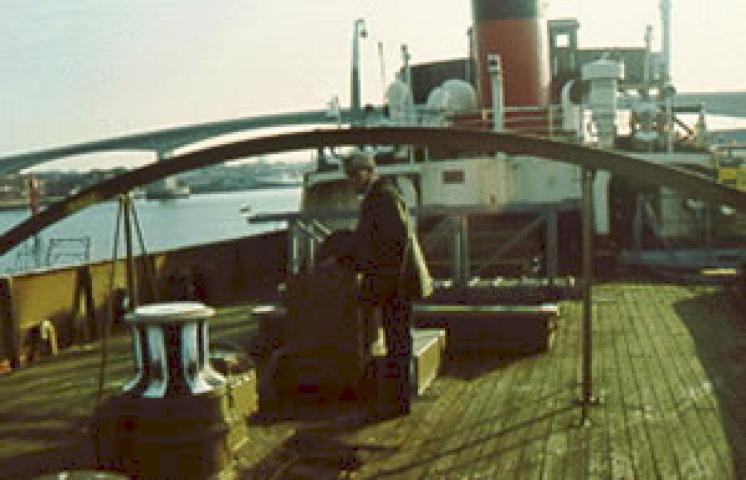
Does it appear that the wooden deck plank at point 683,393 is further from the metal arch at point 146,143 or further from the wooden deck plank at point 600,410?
the metal arch at point 146,143

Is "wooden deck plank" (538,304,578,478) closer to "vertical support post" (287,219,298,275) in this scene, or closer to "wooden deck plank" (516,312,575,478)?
"wooden deck plank" (516,312,575,478)

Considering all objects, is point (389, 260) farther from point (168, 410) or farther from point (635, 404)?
point (635, 404)

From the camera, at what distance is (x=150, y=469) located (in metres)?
4.59

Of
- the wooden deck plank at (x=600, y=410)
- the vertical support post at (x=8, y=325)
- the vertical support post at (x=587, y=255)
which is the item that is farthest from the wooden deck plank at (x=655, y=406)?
the vertical support post at (x=8, y=325)

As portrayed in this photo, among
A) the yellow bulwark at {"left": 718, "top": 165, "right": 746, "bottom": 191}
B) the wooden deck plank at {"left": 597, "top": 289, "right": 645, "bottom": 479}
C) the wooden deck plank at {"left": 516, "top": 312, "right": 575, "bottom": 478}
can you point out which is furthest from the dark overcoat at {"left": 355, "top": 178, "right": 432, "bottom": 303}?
the yellow bulwark at {"left": 718, "top": 165, "right": 746, "bottom": 191}

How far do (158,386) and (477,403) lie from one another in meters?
2.72

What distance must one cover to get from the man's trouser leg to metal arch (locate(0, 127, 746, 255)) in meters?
1.79

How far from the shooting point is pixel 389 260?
5730 mm

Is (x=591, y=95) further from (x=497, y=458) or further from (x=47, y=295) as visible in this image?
(x=497, y=458)

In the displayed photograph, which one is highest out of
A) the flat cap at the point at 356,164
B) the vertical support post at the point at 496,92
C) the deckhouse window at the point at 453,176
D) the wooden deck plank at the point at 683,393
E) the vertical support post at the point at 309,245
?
the vertical support post at the point at 496,92

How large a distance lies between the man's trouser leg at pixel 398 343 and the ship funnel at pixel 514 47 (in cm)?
1229

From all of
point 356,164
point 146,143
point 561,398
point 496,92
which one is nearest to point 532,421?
point 561,398

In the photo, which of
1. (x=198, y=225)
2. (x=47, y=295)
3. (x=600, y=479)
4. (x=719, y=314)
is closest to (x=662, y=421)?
(x=600, y=479)

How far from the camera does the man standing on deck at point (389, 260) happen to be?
5.73 meters
